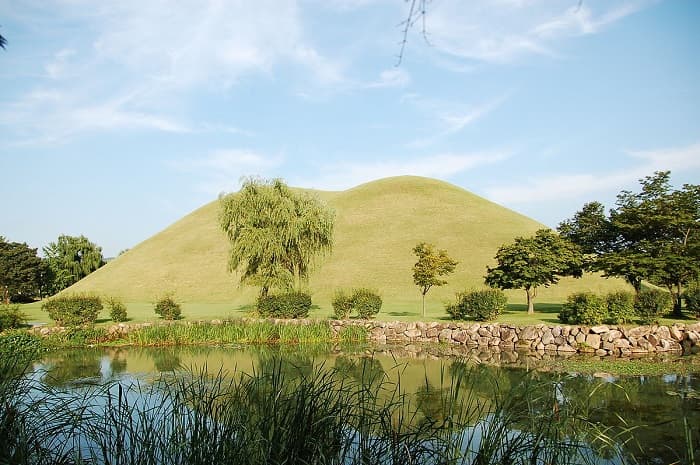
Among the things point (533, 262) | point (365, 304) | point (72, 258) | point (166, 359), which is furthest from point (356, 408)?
point (72, 258)

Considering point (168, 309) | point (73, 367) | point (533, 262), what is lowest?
point (73, 367)

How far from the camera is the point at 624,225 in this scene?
3303cm

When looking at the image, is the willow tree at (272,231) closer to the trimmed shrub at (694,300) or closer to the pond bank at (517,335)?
the pond bank at (517,335)

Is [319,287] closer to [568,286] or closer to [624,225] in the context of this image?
[568,286]

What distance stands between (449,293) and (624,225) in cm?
1970

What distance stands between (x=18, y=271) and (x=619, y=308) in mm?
58129

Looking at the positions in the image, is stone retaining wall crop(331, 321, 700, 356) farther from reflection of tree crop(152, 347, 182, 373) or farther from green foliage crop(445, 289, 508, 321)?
reflection of tree crop(152, 347, 182, 373)

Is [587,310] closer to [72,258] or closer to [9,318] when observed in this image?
[9,318]

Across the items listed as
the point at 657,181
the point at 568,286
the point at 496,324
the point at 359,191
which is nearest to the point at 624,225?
the point at 657,181

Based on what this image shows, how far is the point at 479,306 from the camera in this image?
26.7 m

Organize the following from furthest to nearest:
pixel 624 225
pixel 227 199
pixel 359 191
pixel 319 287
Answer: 1. pixel 359 191
2. pixel 319 287
3. pixel 227 199
4. pixel 624 225

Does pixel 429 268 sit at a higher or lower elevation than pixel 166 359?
higher

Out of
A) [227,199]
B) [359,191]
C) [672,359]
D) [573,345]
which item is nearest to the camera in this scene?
[672,359]

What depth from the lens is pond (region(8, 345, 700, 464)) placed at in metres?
4.85
